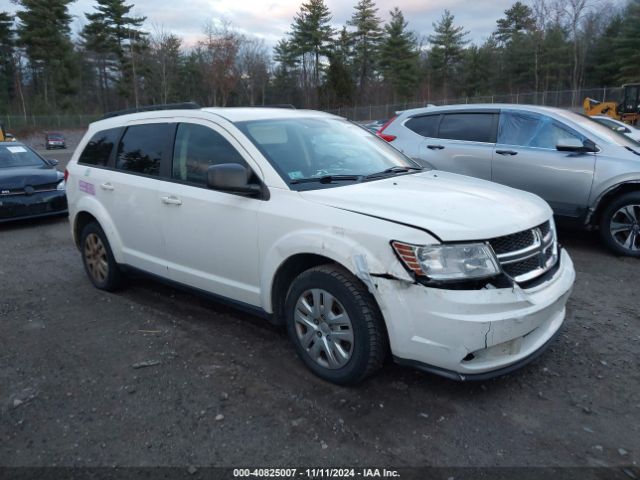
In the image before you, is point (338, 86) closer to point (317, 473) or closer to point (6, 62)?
point (6, 62)

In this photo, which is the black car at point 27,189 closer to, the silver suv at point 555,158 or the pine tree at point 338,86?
the silver suv at point 555,158

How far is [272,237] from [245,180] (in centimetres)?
43

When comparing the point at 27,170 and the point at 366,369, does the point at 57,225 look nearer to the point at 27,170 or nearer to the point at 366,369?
the point at 27,170

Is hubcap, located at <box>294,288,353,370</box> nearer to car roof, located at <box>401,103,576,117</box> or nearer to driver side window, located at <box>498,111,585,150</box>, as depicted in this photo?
driver side window, located at <box>498,111,585,150</box>

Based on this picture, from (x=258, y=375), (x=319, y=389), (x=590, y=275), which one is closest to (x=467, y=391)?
(x=319, y=389)

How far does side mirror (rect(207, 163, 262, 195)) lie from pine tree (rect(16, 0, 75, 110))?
58.9m

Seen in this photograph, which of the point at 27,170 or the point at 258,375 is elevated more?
the point at 27,170

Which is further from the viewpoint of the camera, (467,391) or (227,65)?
(227,65)

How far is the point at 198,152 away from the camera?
417 cm

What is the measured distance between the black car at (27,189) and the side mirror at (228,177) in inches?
254

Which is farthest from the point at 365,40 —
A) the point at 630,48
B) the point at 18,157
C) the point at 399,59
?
the point at 18,157

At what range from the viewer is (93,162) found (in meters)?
5.29

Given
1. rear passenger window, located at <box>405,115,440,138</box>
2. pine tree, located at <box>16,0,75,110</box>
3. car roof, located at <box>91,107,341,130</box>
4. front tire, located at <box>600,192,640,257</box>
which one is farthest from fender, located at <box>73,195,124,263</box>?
pine tree, located at <box>16,0,75,110</box>

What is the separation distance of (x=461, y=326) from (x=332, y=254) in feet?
2.83
